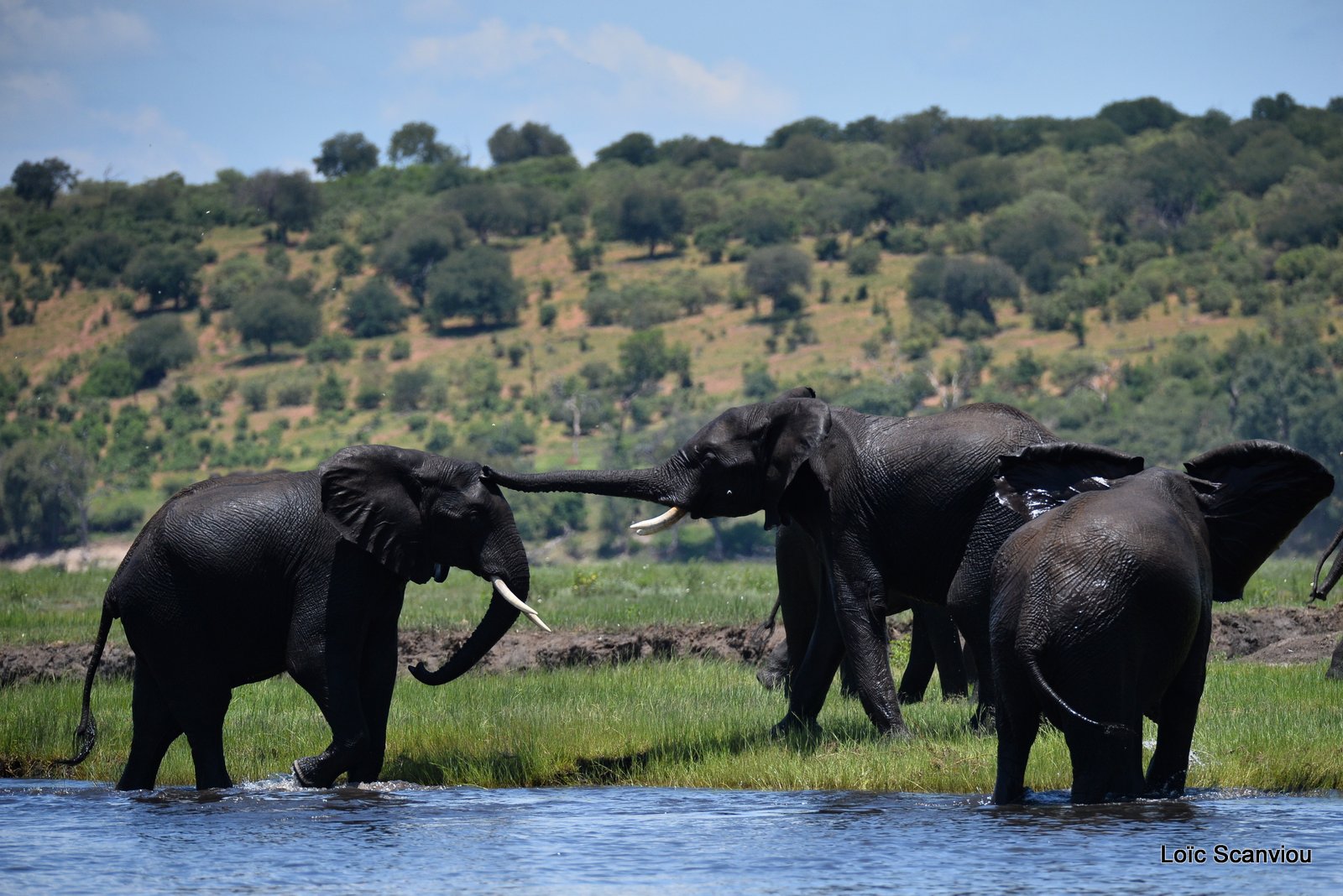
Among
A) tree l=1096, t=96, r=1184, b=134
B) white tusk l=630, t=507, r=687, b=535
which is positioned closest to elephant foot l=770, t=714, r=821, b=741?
white tusk l=630, t=507, r=687, b=535

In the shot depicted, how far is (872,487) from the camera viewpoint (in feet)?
36.0

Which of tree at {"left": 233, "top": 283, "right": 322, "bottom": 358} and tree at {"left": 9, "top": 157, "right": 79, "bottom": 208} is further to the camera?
tree at {"left": 9, "top": 157, "right": 79, "bottom": 208}

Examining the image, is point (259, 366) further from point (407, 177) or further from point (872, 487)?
point (872, 487)

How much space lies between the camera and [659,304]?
93062 mm

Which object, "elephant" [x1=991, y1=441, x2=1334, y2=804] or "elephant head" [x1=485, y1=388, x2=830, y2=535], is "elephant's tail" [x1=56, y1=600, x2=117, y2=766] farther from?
"elephant" [x1=991, y1=441, x2=1334, y2=804]

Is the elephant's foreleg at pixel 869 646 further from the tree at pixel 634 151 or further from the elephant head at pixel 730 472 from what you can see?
the tree at pixel 634 151

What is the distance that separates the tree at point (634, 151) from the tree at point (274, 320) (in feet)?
176

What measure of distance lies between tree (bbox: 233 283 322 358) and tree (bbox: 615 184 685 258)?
22.3m

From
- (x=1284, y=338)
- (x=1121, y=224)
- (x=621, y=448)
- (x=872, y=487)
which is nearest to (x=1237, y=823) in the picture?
(x=872, y=487)

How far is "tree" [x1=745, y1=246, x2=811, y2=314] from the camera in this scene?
9350cm

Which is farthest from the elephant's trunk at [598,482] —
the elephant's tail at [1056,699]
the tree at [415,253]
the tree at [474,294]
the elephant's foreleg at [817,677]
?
the tree at [415,253]

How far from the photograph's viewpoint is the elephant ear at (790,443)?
11.3 meters

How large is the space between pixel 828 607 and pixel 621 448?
5472cm

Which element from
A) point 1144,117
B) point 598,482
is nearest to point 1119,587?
point 598,482
